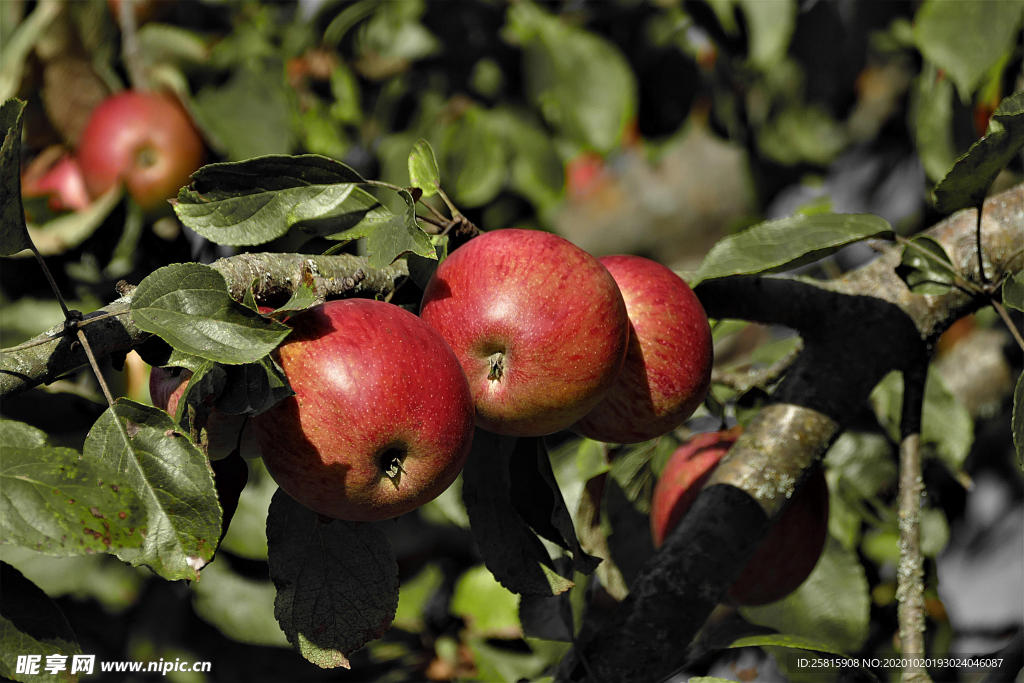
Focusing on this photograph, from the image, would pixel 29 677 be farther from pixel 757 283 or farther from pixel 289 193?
pixel 757 283

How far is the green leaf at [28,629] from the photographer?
20.8 inches

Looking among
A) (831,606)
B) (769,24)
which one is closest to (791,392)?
(831,606)

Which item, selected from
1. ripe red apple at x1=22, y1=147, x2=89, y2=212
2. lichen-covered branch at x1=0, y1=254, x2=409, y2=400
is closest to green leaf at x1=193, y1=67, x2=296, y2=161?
ripe red apple at x1=22, y1=147, x2=89, y2=212

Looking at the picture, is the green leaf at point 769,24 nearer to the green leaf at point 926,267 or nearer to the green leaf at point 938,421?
the green leaf at point 938,421

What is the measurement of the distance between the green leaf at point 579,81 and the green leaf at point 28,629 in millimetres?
1292

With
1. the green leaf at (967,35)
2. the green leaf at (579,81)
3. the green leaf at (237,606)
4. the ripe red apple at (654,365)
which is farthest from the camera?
the green leaf at (579,81)

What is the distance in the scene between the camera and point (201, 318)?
483 mm

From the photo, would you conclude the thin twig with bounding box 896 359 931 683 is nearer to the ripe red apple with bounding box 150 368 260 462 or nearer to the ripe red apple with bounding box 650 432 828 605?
the ripe red apple with bounding box 650 432 828 605

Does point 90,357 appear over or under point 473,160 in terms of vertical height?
over

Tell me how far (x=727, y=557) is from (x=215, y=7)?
5.43ft

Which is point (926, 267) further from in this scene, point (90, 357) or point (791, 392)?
point (90, 357)

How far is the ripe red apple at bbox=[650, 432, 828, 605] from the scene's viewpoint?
3.20 feet

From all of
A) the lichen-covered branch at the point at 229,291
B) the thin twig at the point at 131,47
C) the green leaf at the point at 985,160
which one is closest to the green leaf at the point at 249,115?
the thin twig at the point at 131,47

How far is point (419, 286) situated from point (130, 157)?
3.17ft
